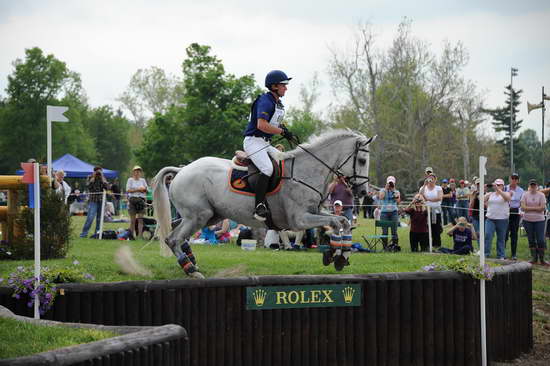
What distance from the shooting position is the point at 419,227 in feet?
44.5

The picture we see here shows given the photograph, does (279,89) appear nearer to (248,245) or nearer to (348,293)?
(348,293)

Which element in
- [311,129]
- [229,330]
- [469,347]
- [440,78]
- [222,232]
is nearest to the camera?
[229,330]

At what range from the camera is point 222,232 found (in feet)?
51.4

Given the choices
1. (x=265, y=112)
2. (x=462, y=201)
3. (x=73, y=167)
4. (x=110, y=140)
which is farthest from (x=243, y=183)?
(x=110, y=140)

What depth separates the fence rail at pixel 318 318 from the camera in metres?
7.54

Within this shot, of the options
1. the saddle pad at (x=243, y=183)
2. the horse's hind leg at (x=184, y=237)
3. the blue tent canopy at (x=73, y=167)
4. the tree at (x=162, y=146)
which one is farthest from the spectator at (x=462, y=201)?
the tree at (x=162, y=146)

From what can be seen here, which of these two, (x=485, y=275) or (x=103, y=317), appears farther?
(x=485, y=275)

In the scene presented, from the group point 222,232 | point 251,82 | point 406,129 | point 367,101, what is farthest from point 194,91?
point 222,232

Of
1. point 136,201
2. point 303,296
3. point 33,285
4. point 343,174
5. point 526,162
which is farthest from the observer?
point 526,162

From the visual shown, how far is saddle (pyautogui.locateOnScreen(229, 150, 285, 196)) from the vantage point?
28.6ft

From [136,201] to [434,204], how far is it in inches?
280

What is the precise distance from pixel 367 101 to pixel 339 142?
105ft

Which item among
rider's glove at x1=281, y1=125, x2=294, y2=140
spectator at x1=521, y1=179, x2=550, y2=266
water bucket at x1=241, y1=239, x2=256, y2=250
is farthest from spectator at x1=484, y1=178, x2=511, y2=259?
rider's glove at x1=281, y1=125, x2=294, y2=140

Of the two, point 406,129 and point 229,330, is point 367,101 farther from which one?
point 229,330
